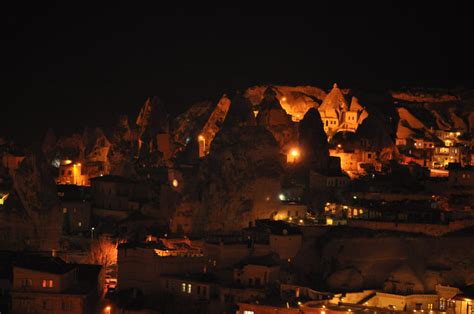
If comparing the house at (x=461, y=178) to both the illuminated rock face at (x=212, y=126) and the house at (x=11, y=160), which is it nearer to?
the illuminated rock face at (x=212, y=126)

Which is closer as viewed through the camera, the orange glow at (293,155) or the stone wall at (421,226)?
the stone wall at (421,226)

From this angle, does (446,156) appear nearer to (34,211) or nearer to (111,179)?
(111,179)

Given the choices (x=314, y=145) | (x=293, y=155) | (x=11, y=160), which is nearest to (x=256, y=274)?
(x=314, y=145)

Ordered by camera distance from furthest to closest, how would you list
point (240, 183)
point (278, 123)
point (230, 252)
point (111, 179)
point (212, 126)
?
1. point (212, 126)
2. point (111, 179)
3. point (278, 123)
4. point (240, 183)
5. point (230, 252)

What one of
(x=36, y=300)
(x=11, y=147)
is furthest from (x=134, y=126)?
(x=36, y=300)

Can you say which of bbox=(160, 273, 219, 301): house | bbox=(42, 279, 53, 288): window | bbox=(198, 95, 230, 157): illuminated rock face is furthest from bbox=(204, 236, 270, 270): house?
bbox=(198, 95, 230, 157): illuminated rock face

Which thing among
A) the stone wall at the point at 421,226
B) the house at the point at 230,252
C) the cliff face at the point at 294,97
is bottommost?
the house at the point at 230,252

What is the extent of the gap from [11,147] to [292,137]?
62.0 ft

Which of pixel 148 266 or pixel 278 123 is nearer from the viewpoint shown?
pixel 148 266

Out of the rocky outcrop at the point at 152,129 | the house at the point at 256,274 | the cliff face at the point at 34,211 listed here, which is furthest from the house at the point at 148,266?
the rocky outcrop at the point at 152,129

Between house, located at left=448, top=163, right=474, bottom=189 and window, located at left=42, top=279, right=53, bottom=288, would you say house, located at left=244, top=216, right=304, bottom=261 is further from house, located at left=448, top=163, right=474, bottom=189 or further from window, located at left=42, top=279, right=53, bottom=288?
house, located at left=448, top=163, right=474, bottom=189

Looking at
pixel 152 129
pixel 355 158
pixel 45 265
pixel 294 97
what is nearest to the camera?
pixel 45 265

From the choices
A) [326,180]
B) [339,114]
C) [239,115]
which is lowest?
[326,180]

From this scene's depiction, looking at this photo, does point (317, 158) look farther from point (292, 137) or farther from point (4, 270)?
point (4, 270)
